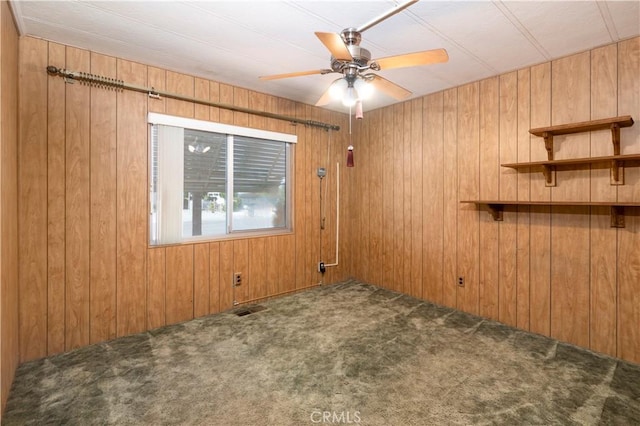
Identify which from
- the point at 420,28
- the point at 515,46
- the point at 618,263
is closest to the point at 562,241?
the point at 618,263

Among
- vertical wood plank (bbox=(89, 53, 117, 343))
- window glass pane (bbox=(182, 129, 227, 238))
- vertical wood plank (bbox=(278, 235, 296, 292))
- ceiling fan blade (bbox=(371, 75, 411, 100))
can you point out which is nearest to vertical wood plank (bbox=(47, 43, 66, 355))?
vertical wood plank (bbox=(89, 53, 117, 343))

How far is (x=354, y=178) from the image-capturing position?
4.70m

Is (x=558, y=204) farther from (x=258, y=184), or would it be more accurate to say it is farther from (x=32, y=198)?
(x=32, y=198)

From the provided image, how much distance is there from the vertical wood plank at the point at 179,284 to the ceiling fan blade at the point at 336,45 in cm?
237

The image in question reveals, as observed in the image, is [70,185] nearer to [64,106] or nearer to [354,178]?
[64,106]

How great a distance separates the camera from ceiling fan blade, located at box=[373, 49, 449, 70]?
1.82 meters

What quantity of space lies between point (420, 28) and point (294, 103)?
202cm

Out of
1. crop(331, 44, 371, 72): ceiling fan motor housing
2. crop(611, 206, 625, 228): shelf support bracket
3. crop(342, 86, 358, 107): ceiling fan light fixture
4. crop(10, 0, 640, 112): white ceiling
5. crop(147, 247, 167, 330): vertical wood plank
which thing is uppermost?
crop(10, 0, 640, 112): white ceiling

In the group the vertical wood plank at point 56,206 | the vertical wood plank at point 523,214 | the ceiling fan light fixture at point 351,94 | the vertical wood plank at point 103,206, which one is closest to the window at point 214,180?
the vertical wood plank at point 103,206

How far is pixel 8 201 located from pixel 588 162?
4.25 meters

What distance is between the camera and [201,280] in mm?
3281

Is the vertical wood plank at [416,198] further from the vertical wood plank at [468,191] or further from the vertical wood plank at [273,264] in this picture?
the vertical wood plank at [273,264]

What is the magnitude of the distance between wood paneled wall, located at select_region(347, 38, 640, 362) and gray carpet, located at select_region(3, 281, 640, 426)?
38 cm

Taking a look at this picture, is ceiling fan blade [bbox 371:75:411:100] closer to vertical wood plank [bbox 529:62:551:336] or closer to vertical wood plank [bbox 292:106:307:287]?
vertical wood plank [bbox 529:62:551:336]
